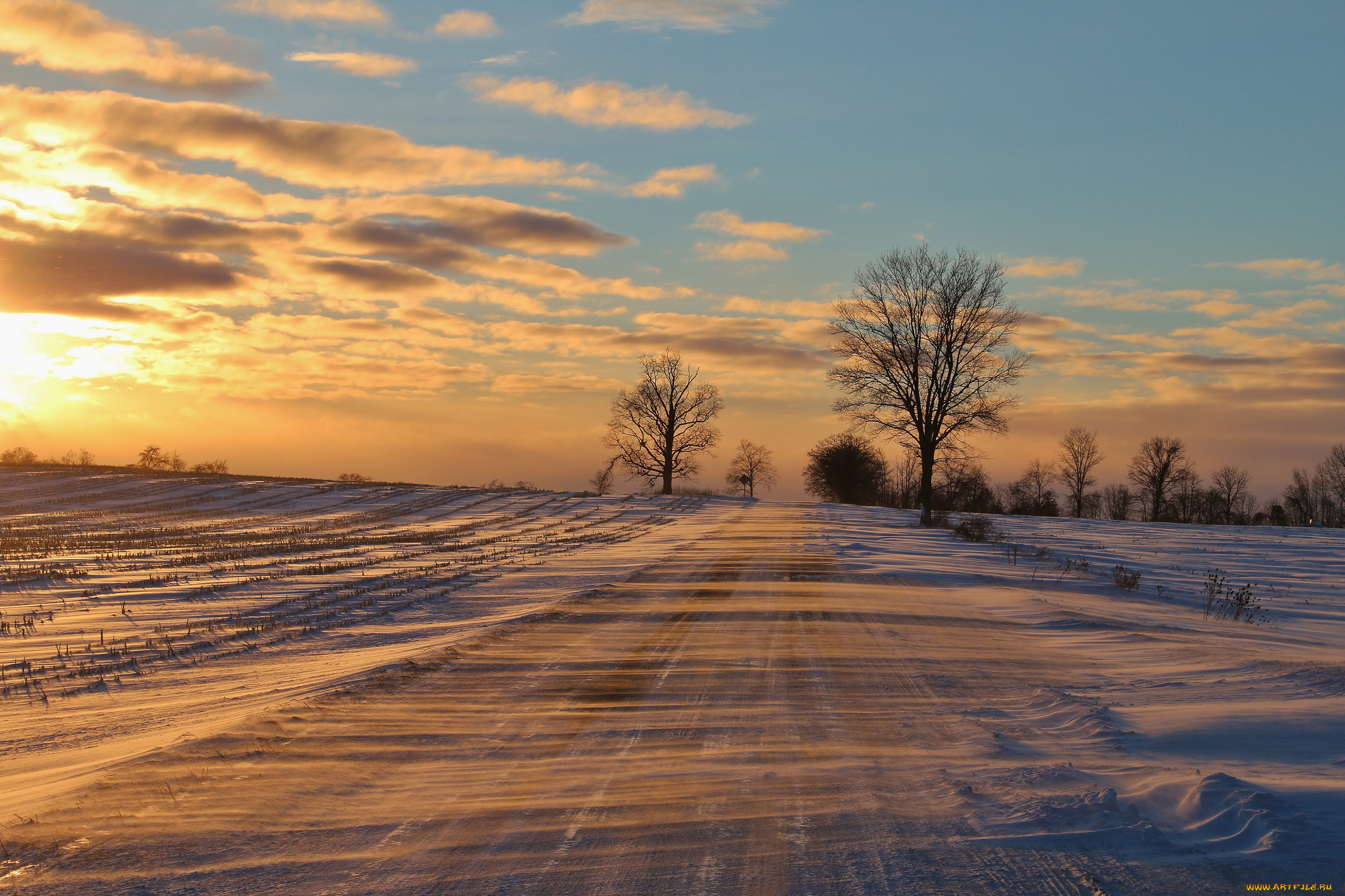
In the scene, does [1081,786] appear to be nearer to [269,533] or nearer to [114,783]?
[114,783]

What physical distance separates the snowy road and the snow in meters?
0.03

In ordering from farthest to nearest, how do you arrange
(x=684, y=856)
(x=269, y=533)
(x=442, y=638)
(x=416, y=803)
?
(x=269, y=533), (x=442, y=638), (x=416, y=803), (x=684, y=856)

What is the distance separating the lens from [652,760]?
5.95 m

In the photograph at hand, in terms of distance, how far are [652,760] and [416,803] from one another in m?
1.59

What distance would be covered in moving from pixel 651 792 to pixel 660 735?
4.11 feet

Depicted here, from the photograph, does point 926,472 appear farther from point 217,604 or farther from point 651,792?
point 651,792

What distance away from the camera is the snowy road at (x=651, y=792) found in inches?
166

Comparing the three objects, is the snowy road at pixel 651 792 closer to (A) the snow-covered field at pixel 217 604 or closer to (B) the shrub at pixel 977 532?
(A) the snow-covered field at pixel 217 604

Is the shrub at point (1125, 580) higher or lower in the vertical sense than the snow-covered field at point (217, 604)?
higher

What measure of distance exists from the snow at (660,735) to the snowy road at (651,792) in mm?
27

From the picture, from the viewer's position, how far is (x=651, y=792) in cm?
534

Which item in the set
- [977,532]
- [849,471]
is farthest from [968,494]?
[977,532]

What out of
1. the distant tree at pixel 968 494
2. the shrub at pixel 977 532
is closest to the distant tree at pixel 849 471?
the distant tree at pixel 968 494

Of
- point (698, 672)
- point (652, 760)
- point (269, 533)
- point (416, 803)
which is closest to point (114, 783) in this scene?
point (416, 803)
